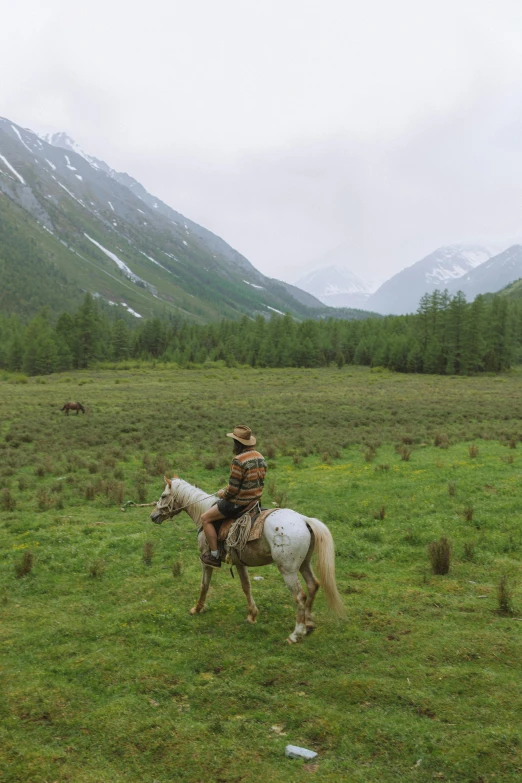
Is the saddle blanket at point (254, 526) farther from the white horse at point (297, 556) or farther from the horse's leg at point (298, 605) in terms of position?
the horse's leg at point (298, 605)

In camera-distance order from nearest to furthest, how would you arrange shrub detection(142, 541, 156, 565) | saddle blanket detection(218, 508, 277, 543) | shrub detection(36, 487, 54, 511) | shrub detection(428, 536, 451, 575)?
saddle blanket detection(218, 508, 277, 543) → shrub detection(428, 536, 451, 575) → shrub detection(142, 541, 156, 565) → shrub detection(36, 487, 54, 511)

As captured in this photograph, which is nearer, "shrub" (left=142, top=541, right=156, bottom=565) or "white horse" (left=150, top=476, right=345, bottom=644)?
"white horse" (left=150, top=476, right=345, bottom=644)

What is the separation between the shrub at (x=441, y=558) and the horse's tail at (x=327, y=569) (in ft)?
10.6

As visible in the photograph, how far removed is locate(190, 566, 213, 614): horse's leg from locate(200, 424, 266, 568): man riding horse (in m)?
0.26

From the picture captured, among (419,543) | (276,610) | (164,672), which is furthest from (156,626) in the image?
(419,543)

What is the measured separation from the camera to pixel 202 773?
4.90 meters

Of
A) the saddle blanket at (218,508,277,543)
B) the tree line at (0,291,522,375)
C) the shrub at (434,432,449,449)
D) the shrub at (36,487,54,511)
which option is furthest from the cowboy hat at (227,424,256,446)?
the tree line at (0,291,522,375)

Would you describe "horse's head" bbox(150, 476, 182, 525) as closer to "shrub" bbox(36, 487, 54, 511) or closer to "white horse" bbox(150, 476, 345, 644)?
"white horse" bbox(150, 476, 345, 644)

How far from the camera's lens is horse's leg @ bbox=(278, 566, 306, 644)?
24.5 ft

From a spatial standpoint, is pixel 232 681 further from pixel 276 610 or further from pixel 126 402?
pixel 126 402

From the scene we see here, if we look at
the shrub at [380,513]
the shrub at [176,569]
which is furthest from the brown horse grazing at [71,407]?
the shrub at [176,569]

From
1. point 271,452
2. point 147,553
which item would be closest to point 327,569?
point 147,553

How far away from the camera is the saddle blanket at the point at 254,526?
774 centimetres

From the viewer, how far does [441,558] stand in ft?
32.4
